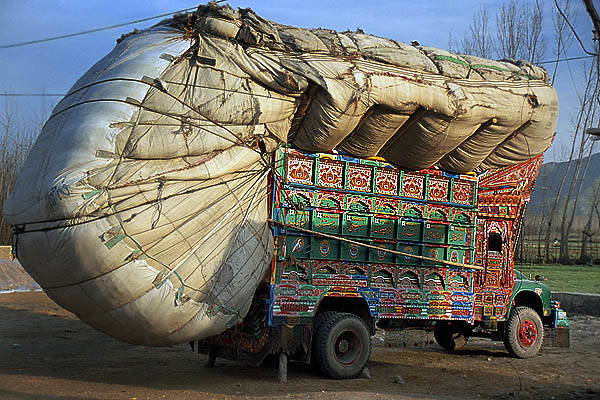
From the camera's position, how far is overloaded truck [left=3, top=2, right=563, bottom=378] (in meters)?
6.27

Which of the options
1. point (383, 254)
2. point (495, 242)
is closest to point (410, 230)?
point (383, 254)

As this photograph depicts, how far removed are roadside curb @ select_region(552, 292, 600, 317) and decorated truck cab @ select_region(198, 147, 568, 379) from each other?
24.0 feet

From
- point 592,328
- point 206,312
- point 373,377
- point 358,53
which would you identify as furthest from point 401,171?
point 592,328

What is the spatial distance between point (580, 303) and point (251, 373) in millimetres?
11000

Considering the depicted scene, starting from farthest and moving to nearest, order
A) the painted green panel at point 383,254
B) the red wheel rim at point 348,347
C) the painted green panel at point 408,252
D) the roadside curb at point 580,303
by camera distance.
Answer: the roadside curb at point 580,303 → the painted green panel at point 408,252 → the painted green panel at point 383,254 → the red wheel rim at point 348,347

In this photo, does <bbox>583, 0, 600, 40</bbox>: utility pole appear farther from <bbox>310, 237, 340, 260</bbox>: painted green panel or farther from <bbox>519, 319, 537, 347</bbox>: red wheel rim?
<bbox>519, 319, 537, 347</bbox>: red wheel rim

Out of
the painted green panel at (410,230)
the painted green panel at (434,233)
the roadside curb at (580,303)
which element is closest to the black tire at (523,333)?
the painted green panel at (434,233)

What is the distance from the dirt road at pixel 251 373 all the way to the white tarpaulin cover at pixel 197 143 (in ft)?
3.26

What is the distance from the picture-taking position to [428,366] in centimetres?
950

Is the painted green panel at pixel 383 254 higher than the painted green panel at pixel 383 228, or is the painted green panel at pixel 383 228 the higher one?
the painted green panel at pixel 383 228

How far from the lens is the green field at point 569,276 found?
19491 mm

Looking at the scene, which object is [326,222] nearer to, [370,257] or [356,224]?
[356,224]

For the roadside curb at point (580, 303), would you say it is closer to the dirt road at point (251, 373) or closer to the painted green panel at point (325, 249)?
the dirt road at point (251, 373)

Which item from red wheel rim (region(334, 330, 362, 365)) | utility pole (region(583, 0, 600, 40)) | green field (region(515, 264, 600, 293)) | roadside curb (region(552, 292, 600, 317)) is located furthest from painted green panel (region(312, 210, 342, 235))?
roadside curb (region(552, 292, 600, 317))
